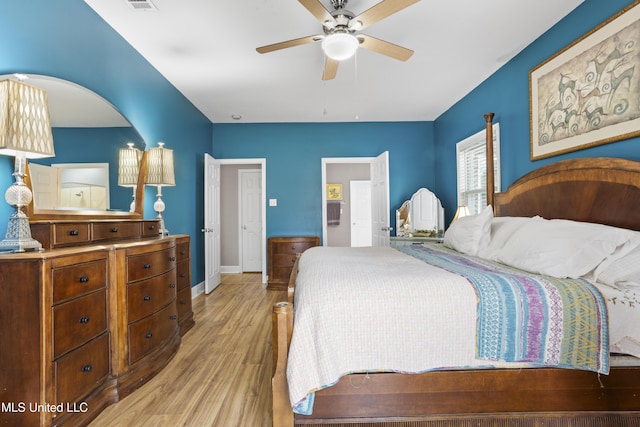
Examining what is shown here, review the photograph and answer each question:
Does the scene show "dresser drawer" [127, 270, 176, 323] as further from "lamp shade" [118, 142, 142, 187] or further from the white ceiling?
the white ceiling

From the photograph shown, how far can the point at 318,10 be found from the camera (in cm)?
196

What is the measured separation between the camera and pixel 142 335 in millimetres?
2160

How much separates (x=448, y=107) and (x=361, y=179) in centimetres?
300

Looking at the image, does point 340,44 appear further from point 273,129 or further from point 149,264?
point 273,129

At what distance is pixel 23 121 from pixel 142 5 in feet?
4.31

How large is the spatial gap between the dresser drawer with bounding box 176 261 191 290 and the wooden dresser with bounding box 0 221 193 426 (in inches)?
24.9

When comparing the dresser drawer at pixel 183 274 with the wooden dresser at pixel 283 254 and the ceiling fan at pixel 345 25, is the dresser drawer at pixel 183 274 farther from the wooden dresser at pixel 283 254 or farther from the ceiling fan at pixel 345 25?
the ceiling fan at pixel 345 25

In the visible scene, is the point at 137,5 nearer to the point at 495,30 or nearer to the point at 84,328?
the point at 84,328

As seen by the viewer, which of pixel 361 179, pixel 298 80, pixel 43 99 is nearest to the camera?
pixel 43 99

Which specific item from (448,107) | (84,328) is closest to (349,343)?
(84,328)

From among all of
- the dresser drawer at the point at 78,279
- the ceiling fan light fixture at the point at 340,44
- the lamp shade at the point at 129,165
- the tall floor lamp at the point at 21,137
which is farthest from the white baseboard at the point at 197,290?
the ceiling fan light fixture at the point at 340,44

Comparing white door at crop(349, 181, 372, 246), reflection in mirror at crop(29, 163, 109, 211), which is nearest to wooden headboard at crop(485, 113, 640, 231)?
reflection in mirror at crop(29, 163, 109, 211)

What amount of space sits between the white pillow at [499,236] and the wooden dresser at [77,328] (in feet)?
7.71

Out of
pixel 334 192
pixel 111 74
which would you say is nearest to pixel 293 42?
pixel 111 74
